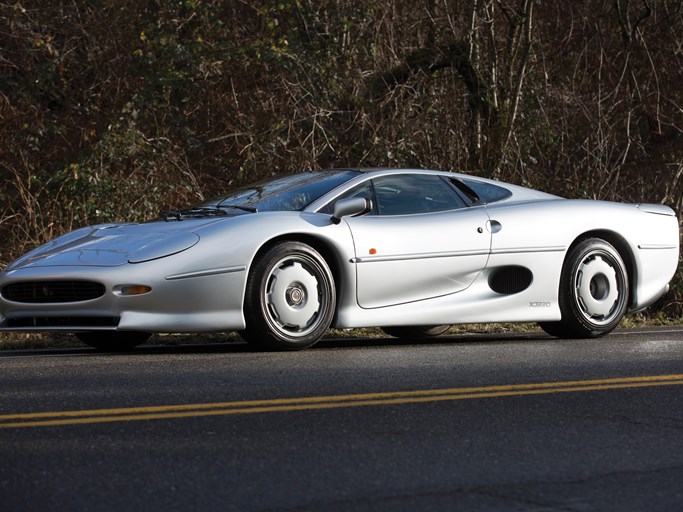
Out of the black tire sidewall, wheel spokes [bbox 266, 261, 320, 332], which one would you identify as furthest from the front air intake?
the black tire sidewall

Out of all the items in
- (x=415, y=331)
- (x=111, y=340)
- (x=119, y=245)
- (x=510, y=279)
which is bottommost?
(x=415, y=331)

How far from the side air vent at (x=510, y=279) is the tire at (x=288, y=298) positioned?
4.72 feet

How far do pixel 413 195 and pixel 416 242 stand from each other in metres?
0.53

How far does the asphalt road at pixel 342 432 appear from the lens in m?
4.14

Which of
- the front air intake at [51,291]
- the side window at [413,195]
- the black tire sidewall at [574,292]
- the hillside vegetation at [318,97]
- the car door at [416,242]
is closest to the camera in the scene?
the front air intake at [51,291]

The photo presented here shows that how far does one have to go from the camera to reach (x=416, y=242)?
348 inches

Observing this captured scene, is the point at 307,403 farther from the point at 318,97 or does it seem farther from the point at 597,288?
the point at 318,97

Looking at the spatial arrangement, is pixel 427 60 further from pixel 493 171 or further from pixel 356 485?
pixel 356 485

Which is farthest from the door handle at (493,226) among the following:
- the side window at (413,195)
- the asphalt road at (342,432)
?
the asphalt road at (342,432)

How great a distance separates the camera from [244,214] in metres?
8.44

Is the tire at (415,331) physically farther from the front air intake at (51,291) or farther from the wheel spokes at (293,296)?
the front air intake at (51,291)

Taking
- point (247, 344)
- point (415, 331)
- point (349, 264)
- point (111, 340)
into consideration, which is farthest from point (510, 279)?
point (111, 340)

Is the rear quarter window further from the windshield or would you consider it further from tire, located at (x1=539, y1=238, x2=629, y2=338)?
the windshield

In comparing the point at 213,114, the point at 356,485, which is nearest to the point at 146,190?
the point at 213,114
